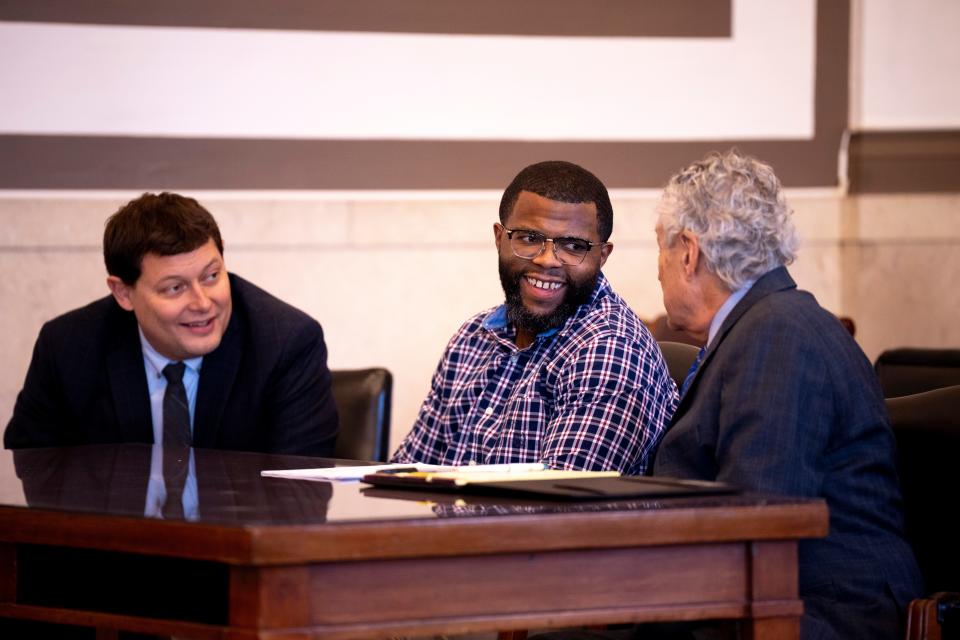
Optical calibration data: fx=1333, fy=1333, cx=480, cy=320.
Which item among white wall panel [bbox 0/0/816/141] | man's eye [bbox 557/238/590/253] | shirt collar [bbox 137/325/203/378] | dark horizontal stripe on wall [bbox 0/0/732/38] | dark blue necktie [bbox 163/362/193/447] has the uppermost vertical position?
dark horizontal stripe on wall [bbox 0/0/732/38]

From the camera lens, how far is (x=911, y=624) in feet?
7.13

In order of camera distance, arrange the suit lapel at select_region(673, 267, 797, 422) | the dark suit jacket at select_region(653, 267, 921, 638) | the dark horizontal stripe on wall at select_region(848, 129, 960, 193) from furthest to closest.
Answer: the dark horizontal stripe on wall at select_region(848, 129, 960, 193) → the suit lapel at select_region(673, 267, 797, 422) → the dark suit jacket at select_region(653, 267, 921, 638)

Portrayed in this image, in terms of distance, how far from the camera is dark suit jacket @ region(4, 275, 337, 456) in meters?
3.33

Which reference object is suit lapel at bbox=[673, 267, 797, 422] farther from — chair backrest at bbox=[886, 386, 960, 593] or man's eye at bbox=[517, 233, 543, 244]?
man's eye at bbox=[517, 233, 543, 244]

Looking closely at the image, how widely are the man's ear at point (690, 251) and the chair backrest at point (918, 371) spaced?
1.11m

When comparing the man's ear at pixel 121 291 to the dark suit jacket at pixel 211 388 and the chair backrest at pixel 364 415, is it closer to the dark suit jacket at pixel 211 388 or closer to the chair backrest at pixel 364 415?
the dark suit jacket at pixel 211 388

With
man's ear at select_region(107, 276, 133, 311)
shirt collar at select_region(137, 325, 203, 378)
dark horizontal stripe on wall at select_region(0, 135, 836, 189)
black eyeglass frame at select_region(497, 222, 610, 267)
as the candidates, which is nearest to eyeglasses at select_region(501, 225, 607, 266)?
black eyeglass frame at select_region(497, 222, 610, 267)

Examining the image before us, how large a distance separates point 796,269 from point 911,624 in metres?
3.25

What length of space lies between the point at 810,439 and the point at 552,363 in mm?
839

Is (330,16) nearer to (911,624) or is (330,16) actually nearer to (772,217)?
(772,217)

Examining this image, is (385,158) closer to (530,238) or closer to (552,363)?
(530,238)

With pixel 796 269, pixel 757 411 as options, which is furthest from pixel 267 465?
pixel 796 269

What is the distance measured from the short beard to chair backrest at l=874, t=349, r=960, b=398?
3.08 ft

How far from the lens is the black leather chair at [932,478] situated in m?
2.48
